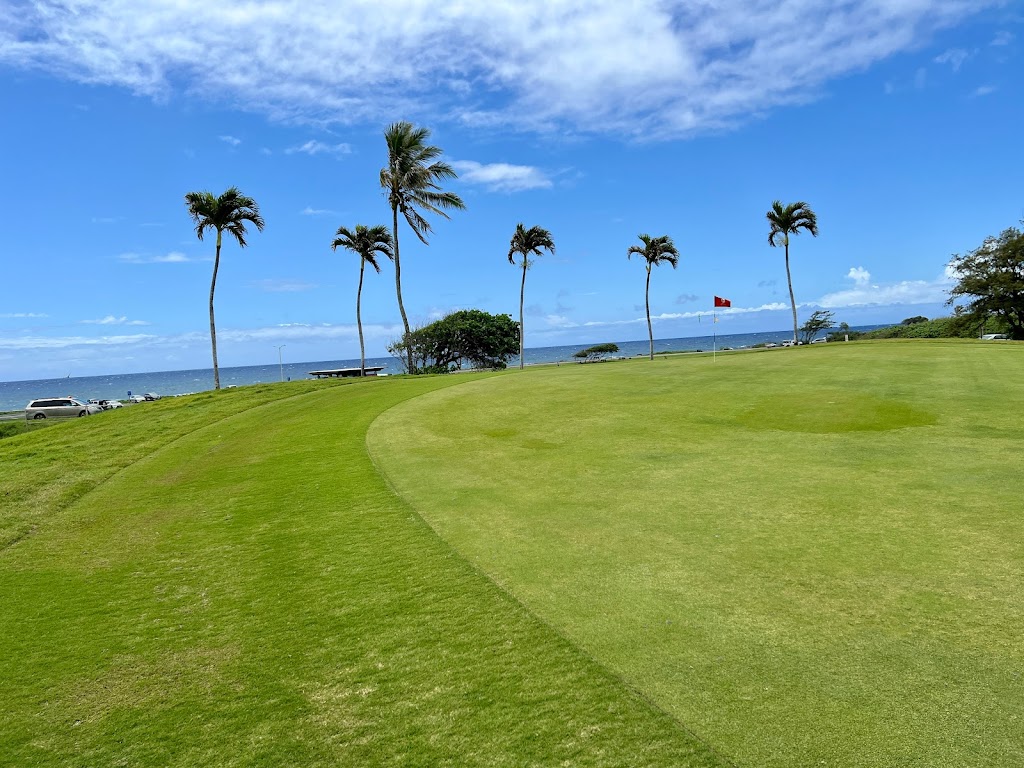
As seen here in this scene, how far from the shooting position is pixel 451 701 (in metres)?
3.86

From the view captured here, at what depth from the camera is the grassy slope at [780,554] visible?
3.50 meters

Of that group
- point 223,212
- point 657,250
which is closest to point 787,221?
point 657,250

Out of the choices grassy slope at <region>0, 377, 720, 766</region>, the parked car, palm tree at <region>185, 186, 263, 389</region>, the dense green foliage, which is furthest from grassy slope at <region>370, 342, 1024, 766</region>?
the dense green foliage

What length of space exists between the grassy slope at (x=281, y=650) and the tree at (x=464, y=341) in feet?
202

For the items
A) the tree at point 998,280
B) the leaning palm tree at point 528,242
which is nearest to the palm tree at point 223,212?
the leaning palm tree at point 528,242

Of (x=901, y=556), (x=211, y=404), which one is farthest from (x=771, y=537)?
(x=211, y=404)

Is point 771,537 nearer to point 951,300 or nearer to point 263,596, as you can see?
point 263,596

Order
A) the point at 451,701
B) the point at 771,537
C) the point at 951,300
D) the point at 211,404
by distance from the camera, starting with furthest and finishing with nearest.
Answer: the point at 951,300
the point at 211,404
the point at 771,537
the point at 451,701

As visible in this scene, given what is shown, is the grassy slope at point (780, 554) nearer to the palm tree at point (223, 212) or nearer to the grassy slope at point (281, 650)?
the grassy slope at point (281, 650)

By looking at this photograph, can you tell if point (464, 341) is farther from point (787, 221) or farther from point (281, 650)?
point (281, 650)

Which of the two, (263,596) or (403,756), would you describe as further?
(263,596)

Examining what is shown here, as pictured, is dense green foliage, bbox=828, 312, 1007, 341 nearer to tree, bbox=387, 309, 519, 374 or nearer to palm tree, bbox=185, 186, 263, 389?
tree, bbox=387, 309, 519, 374

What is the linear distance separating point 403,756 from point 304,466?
8343mm

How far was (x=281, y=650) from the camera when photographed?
468 cm
